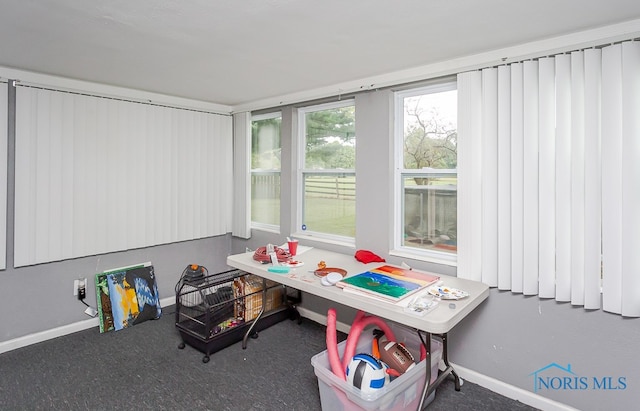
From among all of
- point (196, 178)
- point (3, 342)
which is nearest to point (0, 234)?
point (3, 342)

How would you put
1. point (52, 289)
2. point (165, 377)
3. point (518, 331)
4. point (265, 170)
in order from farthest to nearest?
point (265, 170) < point (52, 289) < point (165, 377) < point (518, 331)

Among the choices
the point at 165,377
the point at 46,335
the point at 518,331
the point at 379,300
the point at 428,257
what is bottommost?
the point at 165,377

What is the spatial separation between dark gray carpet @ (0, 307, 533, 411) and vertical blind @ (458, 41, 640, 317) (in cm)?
89

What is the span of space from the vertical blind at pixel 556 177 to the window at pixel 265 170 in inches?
84.9

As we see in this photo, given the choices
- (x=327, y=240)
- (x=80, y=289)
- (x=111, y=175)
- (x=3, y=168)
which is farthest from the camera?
(x=327, y=240)

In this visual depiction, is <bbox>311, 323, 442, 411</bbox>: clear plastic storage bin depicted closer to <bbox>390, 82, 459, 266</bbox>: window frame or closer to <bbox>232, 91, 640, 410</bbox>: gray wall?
<bbox>232, 91, 640, 410</bbox>: gray wall

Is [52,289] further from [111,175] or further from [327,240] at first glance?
[327,240]

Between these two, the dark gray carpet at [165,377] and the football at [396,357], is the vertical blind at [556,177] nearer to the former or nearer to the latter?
the football at [396,357]

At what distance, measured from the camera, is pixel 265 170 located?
414 centimetres

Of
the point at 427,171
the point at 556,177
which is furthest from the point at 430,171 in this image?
the point at 556,177

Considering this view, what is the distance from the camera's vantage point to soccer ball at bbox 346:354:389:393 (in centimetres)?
186

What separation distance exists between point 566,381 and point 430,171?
1.61m

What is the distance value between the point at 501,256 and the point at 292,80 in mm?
2147

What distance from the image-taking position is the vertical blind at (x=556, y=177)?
1.92 metres
